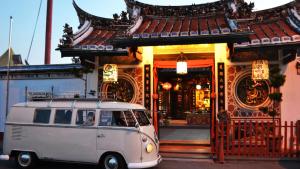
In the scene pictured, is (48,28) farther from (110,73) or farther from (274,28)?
(274,28)

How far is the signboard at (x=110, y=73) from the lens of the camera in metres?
13.8

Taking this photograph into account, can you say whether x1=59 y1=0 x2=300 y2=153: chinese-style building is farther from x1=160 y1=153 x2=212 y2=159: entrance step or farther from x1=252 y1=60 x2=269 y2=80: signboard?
x1=160 y1=153 x2=212 y2=159: entrance step

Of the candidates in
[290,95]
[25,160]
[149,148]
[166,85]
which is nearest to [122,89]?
[149,148]

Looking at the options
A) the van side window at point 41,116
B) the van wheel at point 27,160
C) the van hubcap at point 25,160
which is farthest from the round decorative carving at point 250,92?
the van hubcap at point 25,160

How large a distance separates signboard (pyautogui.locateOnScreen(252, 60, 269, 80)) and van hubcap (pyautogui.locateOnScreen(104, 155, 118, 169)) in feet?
19.9

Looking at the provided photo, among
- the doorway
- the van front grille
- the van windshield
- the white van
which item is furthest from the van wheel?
the doorway

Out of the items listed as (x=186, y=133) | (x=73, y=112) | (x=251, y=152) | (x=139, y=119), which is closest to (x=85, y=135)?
(x=73, y=112)

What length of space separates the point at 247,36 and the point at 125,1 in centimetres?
629

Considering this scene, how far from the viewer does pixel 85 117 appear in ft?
33.5

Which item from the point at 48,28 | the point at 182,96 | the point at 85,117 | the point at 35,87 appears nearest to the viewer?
the point at 85,117

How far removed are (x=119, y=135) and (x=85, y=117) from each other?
1236 millimetres

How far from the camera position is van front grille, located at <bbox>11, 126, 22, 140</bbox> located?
1070 centimetres

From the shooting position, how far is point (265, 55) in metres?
13.1

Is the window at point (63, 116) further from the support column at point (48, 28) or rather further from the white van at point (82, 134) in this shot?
the support column at point (48, 28)
